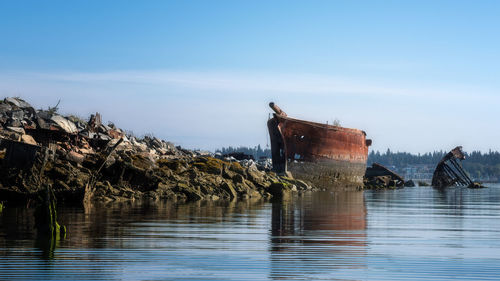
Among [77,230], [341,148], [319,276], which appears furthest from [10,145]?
[341,148]

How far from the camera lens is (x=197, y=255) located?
39.0 ft

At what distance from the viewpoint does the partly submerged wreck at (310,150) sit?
5262 centimetres

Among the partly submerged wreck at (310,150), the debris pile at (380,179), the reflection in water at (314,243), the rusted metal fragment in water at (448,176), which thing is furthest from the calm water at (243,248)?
the rusted metal fragment in water at (448,176)

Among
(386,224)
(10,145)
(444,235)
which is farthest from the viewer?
(10,145)

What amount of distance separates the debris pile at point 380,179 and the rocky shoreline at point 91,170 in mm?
32368

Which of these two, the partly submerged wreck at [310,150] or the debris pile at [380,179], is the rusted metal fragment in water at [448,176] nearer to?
the debris pile at [380,179]

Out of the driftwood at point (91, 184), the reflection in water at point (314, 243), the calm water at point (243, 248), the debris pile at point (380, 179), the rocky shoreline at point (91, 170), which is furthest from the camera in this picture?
the debris pile at point (380, 179)

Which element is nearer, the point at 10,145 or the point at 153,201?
the point at 10,145

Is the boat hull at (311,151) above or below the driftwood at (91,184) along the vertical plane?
above

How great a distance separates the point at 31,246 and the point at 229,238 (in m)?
4.16

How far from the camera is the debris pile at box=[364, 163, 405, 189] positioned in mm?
67812

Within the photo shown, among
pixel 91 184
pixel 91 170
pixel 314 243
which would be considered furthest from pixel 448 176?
pixel 314 243

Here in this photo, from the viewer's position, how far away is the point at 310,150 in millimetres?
53156

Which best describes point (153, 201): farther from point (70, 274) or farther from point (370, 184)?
point (370, 184)
